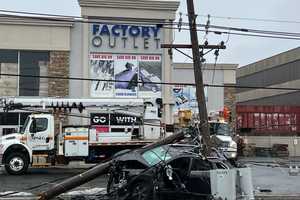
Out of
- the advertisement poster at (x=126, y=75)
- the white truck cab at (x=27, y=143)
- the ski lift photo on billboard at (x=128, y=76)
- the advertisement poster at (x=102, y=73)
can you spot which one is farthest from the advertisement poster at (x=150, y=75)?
the white truck cab at (x=27, y=143)

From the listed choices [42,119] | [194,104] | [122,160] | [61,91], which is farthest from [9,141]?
[194,104]

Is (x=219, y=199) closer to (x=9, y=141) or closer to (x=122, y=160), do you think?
(x=122, y=160)

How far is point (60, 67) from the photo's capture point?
117 ft

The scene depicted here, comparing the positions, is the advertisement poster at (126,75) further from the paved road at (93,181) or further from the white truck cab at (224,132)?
the paved road at (93,181)

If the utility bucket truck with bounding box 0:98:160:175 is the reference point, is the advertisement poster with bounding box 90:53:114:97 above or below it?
above

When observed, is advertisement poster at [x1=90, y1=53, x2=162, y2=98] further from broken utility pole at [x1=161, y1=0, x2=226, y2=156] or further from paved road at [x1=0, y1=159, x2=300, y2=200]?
broken utility pole at [x1=161, y1=0, x2=226, y2=156]

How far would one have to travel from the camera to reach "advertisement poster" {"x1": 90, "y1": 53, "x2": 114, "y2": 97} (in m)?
35.8

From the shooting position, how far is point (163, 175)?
12156 millimetres

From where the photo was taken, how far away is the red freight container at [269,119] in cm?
5225

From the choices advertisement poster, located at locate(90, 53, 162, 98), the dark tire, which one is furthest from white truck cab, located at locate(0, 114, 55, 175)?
the dark tire

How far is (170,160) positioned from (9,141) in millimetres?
14113

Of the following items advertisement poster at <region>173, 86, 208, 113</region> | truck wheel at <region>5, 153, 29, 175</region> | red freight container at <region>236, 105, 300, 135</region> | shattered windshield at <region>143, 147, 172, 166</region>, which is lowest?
truck wheel at <region>5, 153, 29, 175</region>

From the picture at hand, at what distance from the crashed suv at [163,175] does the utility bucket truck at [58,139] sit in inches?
492

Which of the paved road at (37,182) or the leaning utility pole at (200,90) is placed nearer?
the leaning utility pole at (200,90)
